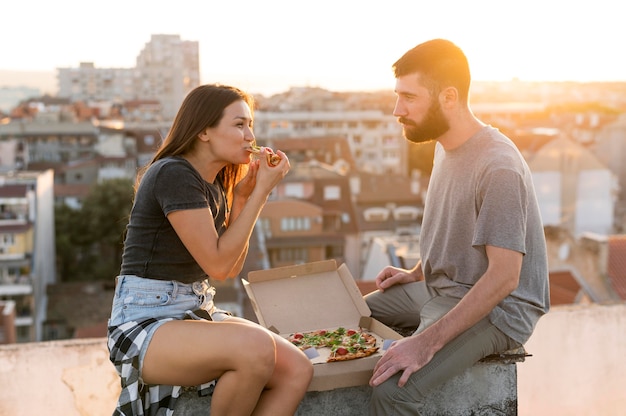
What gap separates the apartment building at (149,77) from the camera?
199ft

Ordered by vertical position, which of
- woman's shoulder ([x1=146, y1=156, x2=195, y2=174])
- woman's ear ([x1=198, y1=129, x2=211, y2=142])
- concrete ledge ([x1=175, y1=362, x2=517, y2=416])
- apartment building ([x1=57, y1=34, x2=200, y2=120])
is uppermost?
apartment building ([x1=57, y1=34, x2=200, y2=120])

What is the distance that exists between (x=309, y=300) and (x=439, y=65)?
0.75 m

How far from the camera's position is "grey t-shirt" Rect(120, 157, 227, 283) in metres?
1.74

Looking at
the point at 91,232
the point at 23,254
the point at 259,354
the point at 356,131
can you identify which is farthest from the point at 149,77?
the point at 259,354

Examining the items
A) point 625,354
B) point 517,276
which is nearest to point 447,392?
point 517,276

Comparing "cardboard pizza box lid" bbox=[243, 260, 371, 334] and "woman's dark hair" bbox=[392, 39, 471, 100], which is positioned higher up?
"woman's dark hair" bbox=[392, 39, 471, 100]

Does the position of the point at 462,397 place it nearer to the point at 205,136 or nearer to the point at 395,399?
the point at 395,399

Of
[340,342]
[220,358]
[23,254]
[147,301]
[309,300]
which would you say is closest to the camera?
[220,358]

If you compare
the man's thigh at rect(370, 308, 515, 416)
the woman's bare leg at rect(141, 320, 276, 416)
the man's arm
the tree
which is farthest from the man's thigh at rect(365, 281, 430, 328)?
the tree

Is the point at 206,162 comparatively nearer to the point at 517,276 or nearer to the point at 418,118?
the point at 418,118

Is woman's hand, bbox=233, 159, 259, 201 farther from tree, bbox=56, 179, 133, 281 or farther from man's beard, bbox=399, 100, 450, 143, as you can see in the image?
tree, bbox=56, 179, 133, 281

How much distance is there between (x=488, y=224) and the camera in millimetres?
1795

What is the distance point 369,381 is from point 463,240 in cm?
41

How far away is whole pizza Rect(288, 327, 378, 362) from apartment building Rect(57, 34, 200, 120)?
2229 inches
